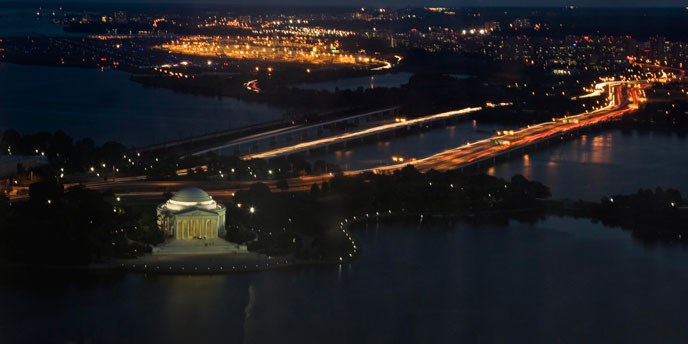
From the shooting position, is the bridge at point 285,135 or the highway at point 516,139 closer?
the highway at point 516,139

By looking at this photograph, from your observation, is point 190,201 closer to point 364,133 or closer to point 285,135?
point 364,133

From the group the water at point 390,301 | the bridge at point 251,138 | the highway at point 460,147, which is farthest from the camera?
the bridge at point 251,138

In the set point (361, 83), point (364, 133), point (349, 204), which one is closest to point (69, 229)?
point (349, 204)

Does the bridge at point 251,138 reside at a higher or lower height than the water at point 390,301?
higher

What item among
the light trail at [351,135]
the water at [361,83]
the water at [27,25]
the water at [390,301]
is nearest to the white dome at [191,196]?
the water at [390,301]

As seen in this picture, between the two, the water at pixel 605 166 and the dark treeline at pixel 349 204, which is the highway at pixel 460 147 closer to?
the water at pixel 605 166
